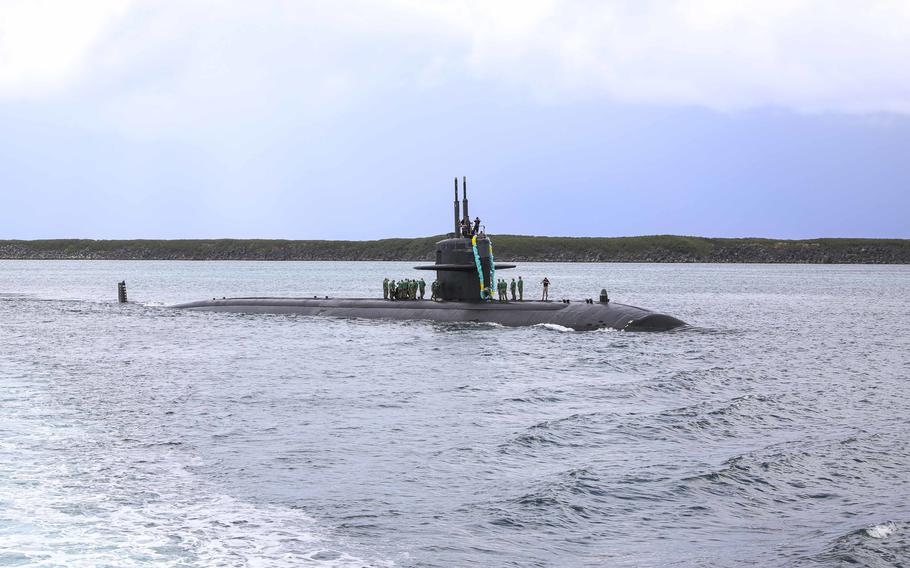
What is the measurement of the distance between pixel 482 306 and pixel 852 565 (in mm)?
27998

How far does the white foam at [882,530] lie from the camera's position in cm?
1215

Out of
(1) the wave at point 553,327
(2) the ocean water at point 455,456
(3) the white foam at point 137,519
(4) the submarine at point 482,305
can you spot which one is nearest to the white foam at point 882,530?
(2) the ocean water at point 455,456

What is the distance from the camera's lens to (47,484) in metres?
14.5

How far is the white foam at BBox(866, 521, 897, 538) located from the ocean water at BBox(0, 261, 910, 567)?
0.10 meters

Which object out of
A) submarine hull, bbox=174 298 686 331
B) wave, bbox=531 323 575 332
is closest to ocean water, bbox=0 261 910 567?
submarine hull, bbox=174 298 686 331

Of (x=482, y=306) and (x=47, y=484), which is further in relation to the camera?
(x=482, y=306)

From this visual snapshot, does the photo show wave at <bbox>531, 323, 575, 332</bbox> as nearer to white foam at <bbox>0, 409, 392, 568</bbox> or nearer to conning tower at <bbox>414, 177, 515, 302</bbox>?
conning tower at <bbox>414, 177, 515, 302</bbox>

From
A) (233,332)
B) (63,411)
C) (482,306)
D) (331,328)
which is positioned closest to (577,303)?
(482,306)

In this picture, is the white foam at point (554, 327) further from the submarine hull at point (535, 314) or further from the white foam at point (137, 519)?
the white foam at point (137, 519)

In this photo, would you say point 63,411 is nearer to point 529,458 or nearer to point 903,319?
point 529,458

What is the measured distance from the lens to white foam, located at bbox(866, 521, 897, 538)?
12152 mm

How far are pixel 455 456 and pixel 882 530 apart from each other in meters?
6.97

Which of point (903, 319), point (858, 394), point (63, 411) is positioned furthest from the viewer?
point (903, 319)

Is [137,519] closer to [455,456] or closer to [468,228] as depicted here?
[455,456]
